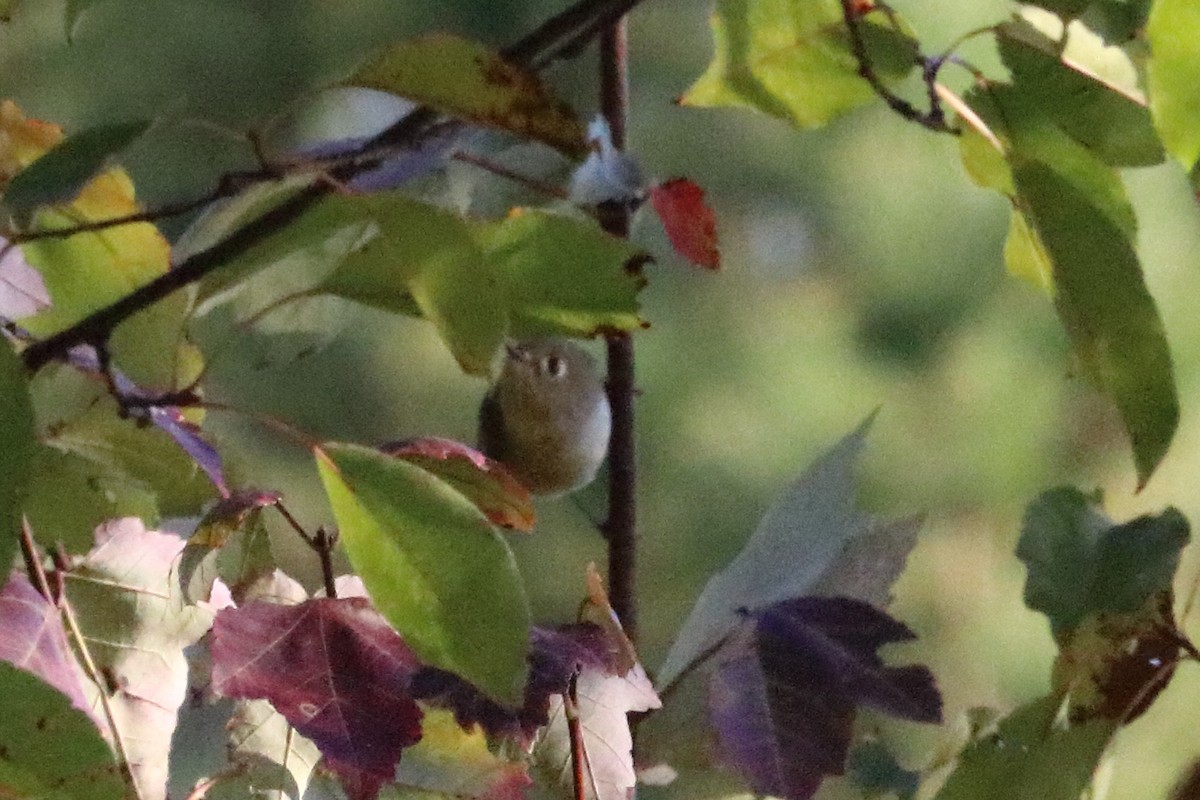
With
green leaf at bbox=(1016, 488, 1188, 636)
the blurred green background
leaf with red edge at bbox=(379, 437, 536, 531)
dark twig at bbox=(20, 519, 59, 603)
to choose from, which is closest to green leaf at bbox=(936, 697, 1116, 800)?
green leaf at bbox=(1016, 488, 1188, 636)

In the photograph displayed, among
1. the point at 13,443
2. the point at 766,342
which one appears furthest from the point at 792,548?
the point at 766,342

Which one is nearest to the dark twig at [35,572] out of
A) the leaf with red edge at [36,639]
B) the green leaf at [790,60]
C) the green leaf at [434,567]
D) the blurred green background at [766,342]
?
the leaf with red edge at [36,639]

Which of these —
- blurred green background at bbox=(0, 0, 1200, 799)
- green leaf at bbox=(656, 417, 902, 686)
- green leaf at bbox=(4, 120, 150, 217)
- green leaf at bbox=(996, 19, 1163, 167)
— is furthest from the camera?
blurred green background at bbox=(0, 0, 1200, 799)

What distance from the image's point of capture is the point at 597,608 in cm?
37

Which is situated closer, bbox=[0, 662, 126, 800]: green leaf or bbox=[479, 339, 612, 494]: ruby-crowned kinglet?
bbox=[0, 662, 126, 800]: green leaf

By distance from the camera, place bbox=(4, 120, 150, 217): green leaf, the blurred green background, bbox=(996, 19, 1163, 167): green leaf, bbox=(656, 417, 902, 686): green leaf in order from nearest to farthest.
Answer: bbox=(4, 120, 150, 217): green leaf, bbox=(996, 19, 1163, 167): green leaf, bbox=(656, 417, 902, 686): green leaf, the blurred green background

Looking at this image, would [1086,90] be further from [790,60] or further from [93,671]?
[93,671]

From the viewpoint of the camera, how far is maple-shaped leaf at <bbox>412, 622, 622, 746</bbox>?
304 mm

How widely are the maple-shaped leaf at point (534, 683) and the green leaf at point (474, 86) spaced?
11cm

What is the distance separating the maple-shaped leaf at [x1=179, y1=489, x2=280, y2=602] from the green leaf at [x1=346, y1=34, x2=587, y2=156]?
0.43 feet

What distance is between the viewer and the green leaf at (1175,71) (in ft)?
0.88

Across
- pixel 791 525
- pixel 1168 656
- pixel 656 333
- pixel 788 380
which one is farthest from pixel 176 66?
pixel 1168 656

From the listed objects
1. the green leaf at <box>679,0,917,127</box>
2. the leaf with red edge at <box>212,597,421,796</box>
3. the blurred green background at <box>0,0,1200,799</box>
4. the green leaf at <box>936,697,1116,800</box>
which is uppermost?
the green leaf at <box>679,0,917,127</box>

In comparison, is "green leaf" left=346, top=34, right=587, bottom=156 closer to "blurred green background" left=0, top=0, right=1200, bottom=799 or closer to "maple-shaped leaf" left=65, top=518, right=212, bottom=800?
"maple-shaped leaf" left=65, top=518, right=212, bottom=800
